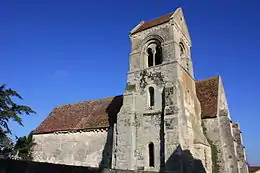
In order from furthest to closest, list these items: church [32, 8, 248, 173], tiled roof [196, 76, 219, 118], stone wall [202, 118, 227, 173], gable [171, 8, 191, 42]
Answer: gable [171, 8, 191, 42], tiled roof [196, 76, 219, 118], stone wall [202, 118, 227, 173], church [32, 8, 248, 173]

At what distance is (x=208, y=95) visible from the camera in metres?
21.9

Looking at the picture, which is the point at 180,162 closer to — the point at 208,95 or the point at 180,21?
the point at 208,95

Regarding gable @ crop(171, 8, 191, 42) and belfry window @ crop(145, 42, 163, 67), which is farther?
gable @ crop(171, 8, 191, 42)

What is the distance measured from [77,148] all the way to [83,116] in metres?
3.87

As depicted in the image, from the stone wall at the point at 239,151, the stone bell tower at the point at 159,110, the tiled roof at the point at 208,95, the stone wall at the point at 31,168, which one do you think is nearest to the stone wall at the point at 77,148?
the stone bell tower at the point at 159,110

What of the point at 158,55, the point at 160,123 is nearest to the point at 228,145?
the point at 160,123

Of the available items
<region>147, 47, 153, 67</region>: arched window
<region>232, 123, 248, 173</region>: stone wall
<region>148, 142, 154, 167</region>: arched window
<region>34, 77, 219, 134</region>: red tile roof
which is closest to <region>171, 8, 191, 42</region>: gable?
<region>147, 47, 153, 67</region>: arched window

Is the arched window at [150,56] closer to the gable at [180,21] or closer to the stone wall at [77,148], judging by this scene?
the gable at [180,21]

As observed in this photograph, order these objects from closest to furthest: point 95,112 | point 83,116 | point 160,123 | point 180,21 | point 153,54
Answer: point 160,123
point 153,54
point 180,21
point 95,112
point 83,116

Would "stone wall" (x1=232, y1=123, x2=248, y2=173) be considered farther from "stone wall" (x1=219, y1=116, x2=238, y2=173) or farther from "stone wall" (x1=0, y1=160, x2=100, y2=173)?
"stone wall" (x1=0, y1=160, x2=100, y2=173)

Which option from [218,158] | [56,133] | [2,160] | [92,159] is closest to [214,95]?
[218,158]

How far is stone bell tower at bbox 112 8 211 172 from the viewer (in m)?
16.2

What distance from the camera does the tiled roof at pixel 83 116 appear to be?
72.8 ft

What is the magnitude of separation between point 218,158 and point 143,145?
6.26 m
